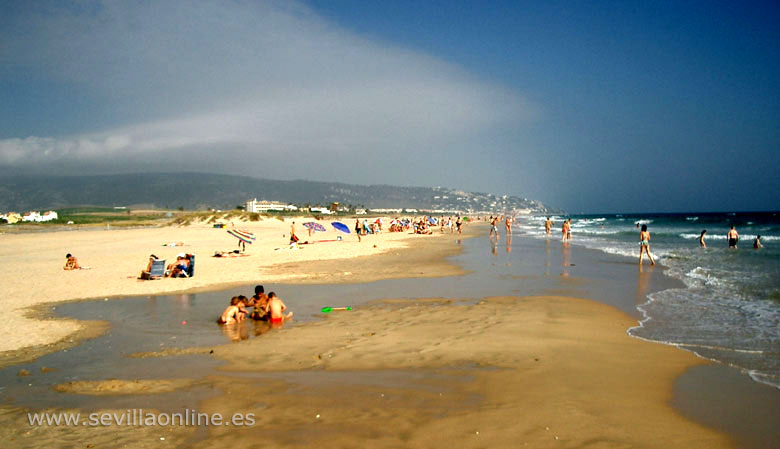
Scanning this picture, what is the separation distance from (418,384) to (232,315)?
15.4 ft

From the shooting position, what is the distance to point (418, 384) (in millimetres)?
5391

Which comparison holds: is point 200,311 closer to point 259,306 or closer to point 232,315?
point 232,315

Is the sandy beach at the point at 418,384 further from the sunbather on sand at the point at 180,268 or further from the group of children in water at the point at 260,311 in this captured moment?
the sunbather on sand at the point at 180,268

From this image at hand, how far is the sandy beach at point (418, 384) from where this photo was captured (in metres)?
4.12

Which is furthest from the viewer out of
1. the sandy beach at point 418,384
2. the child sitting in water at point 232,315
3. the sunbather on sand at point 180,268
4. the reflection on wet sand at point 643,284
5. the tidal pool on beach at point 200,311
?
the sunbather on sand at point 180,268

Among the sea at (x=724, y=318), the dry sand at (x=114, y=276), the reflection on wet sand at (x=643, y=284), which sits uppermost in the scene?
the sea at (x=724, y=318)

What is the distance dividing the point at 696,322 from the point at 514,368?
4.61 m

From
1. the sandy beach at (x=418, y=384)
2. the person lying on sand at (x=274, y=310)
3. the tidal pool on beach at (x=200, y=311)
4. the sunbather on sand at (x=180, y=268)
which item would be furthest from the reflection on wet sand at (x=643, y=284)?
the sunbather on sand at (x=180, y=268)

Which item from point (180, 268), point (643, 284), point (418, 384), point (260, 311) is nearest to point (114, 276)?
point (180, 268)

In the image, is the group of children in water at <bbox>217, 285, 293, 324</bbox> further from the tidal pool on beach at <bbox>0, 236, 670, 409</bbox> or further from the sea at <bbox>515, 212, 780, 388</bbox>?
the sea at <bbox>515, 212, 780, 388</bbox>

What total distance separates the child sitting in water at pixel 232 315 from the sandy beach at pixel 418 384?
110 centimetres

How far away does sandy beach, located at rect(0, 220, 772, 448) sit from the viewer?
412cm

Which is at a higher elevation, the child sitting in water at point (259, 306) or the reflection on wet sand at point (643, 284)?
the child sitting in water at point (259, 306)

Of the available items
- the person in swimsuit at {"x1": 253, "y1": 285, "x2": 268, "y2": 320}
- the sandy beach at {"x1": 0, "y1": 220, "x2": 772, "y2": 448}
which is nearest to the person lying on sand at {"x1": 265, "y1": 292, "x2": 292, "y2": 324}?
the person in swimsuit at {"x1": 253, "y1": 285, "x2": 268, "y2": 320}
